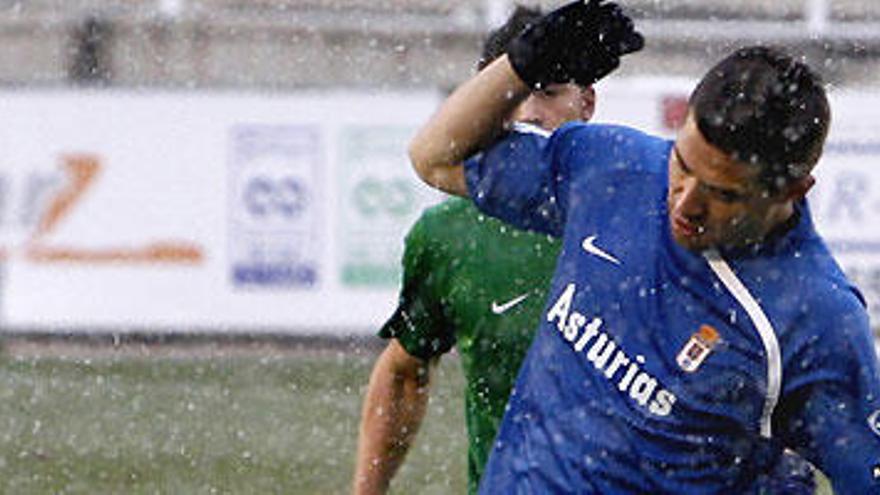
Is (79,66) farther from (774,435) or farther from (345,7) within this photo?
(774,435)

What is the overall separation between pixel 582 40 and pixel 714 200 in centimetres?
35

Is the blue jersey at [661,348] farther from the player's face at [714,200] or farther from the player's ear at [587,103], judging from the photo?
the player's ear at [587,103]

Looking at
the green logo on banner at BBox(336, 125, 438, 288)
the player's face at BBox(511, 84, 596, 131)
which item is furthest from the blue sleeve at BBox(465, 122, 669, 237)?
the green logo on banner at BBox(336, 125, 438, 288)

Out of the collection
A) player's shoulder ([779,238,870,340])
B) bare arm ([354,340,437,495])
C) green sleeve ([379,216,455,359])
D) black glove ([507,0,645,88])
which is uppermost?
black glove ([507,0,645,88])

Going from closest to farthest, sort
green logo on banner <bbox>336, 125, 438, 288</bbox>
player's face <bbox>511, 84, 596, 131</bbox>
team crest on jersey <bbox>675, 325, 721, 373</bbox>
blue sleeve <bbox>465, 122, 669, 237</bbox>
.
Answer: team crest on jersey <bbox>675, 325, 721, 373</bbox>, blue sleeve <bbox>465, 122, 669, 237</bbox>, player's face <bbox>511, 84, 596, 131</bbox>, green logo on banner <bbox>336, 125, 438, 288</bbox>

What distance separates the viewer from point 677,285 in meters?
4.27

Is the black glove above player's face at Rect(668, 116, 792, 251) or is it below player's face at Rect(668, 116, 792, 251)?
above

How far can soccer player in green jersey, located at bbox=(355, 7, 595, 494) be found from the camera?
5398 millimetres

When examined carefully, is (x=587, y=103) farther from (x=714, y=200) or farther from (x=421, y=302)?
(x=714, y=200)

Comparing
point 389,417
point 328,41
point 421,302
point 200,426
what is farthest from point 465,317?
point 328,41

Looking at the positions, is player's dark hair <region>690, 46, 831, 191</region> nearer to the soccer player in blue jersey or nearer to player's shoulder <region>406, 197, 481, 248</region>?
the soccer player in blue jersey

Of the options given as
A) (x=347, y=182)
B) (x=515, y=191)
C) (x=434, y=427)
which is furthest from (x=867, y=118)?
(x=515, y=191)

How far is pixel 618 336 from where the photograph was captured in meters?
4.29

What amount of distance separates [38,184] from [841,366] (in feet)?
29.2
